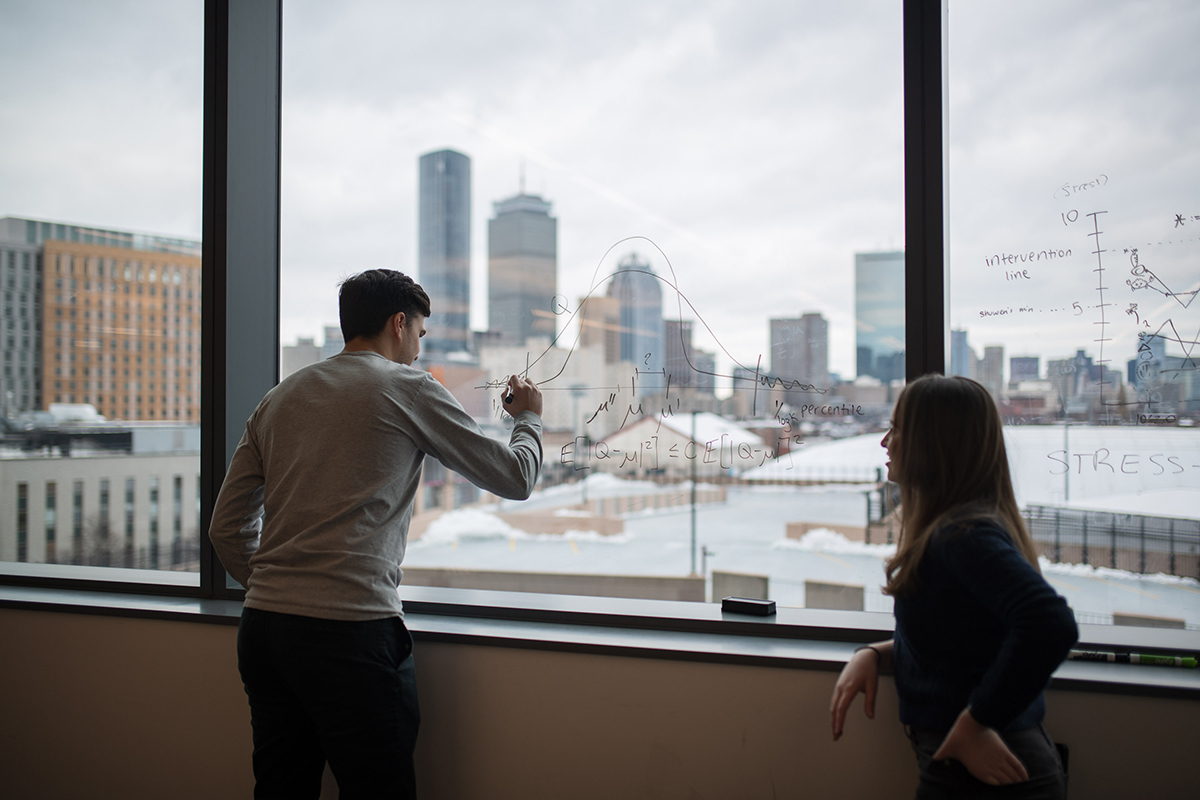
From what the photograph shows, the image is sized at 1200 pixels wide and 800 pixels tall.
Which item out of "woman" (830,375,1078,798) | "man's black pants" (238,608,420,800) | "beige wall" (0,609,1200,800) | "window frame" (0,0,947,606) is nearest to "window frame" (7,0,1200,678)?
"window frame" (0,0,947,606)

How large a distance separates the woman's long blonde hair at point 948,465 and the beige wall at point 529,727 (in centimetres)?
45

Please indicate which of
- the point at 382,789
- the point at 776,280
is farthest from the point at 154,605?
the point at 776,280

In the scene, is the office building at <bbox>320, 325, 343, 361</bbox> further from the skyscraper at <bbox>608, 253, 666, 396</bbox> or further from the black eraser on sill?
the black eraser on sill

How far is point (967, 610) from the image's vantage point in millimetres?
982

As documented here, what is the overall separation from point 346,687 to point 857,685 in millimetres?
883

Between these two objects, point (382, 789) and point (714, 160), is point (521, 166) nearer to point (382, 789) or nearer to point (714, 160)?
point (714, 160)

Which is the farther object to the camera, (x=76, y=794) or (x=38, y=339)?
(x=38, y=339)

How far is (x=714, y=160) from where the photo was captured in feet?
5.92

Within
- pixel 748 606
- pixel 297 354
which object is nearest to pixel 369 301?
pixel 297 354

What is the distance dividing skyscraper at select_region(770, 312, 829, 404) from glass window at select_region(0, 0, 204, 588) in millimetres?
1860

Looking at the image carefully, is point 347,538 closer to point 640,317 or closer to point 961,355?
point 640,317

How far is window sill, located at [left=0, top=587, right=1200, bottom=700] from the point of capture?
1301mm

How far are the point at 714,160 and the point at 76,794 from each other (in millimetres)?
2386

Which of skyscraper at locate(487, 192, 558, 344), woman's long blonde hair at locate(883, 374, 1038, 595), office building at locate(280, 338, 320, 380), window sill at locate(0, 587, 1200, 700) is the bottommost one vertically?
window sill at locate(0, 587, 1200, 700)
